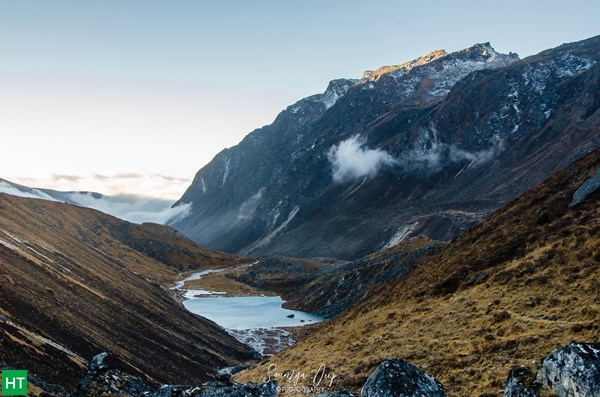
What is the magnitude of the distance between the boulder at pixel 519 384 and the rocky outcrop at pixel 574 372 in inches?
23.6

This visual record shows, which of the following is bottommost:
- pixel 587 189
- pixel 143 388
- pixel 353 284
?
pixel 353 284

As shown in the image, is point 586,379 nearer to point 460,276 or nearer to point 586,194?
point 460,276

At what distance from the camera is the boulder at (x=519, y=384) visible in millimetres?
15794

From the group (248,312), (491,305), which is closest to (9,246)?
(491,305)

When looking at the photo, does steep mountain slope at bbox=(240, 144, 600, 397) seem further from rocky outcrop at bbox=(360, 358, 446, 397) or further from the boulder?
rocky outcrop at bbox=(360, 358, 446, 397)

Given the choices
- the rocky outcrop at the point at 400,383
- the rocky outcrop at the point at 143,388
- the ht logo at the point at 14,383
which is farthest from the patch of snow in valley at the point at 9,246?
the rocky outcrop at the point at 400,383

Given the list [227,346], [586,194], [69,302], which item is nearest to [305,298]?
[227,346]

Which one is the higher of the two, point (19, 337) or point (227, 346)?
point (19, 337)

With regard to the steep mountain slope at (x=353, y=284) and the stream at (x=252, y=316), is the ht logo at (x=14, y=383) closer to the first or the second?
the stream at (x=252, y=316)

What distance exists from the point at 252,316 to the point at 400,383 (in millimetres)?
121461

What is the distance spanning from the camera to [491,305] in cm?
3603

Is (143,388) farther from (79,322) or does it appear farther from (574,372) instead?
(79,322)

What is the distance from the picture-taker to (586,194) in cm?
4538

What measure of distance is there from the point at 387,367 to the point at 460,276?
3384 cm
